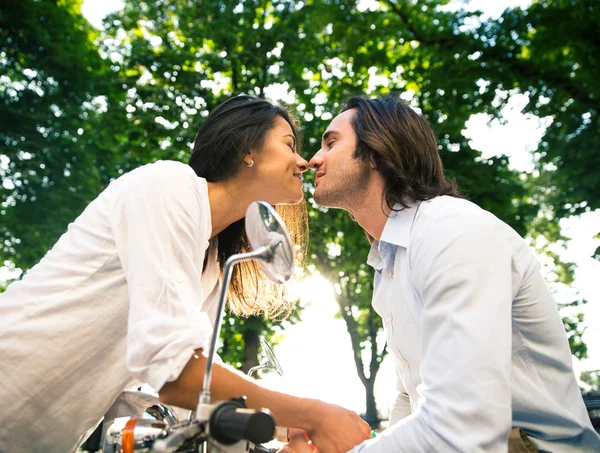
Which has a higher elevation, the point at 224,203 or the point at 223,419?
the point at 224,203

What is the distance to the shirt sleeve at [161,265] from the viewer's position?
1.74m

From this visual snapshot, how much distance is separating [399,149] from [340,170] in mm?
363

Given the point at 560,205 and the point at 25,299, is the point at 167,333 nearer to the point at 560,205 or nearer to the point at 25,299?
the point at 25,299

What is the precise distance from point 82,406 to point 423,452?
124 centimetres

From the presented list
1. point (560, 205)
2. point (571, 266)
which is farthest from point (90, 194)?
point (571, 266)

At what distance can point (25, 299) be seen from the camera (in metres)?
2.18

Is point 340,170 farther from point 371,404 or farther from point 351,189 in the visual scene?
point 371,404

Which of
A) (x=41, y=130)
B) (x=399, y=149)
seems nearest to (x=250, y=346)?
(x=41, y=130)

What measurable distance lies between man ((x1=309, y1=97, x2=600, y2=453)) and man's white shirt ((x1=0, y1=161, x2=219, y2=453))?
81 cm

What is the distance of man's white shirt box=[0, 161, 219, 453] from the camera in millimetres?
2049

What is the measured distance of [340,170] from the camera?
136 inches

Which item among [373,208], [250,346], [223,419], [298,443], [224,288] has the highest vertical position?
[373,208]

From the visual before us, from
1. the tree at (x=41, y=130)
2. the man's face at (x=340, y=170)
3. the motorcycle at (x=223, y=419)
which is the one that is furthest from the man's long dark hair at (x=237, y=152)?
the tree at (x=41, y=130)

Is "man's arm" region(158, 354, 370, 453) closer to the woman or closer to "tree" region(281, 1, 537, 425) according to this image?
the woman
